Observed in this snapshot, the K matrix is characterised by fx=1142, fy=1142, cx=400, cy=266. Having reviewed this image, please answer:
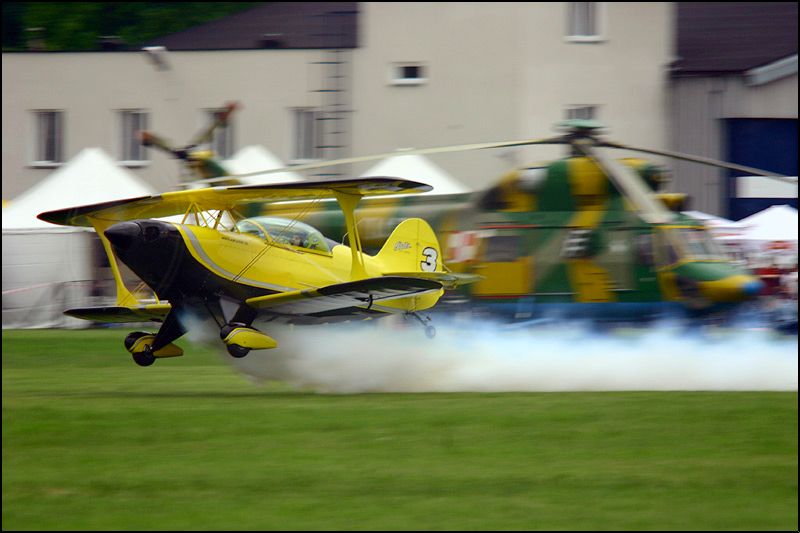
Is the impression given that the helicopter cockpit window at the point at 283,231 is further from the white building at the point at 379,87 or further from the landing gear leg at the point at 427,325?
the white building at the point at 379,87

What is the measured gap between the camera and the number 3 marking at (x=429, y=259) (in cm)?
1450

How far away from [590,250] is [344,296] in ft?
16.7

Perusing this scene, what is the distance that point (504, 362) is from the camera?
13.9 meters

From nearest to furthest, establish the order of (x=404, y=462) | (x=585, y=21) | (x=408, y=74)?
(x=404, y=462) → (x=585, y=21) → (x=408, y=74)

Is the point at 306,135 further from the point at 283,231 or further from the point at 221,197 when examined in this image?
the point at 221,197

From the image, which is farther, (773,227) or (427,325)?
(773,227)

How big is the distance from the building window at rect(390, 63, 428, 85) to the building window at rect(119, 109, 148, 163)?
6.63 m

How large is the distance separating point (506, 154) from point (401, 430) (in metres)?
16.1

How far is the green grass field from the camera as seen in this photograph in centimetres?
745

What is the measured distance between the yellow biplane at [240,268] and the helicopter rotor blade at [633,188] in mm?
3396

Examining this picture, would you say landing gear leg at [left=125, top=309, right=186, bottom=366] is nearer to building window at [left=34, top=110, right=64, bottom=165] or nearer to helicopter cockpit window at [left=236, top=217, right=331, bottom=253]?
helicopter cockpit window at [left=236, top=217, right=331, bottom=253]

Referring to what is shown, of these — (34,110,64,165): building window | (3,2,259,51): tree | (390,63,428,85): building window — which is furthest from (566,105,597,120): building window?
(3,2,259,51): tree

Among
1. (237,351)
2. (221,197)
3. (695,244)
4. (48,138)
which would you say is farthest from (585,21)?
(237,351)

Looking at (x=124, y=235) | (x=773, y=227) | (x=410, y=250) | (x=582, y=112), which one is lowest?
(x=410, y=250)
